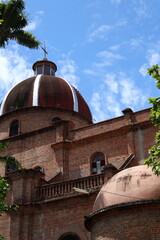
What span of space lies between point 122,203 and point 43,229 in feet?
25.8

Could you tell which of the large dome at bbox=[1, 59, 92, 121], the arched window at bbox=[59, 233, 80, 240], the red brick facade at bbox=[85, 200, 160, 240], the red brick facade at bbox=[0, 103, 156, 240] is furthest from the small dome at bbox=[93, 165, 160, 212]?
the large dome at bbox=[1, 59, 92, 121]

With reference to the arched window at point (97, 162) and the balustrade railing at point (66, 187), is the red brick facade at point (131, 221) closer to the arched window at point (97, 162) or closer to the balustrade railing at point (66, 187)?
the balustrade railing at point (66, 187)

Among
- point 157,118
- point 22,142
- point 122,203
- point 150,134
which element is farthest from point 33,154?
→ point 157,118

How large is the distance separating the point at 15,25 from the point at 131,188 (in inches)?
369

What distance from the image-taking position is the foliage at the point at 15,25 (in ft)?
56.2

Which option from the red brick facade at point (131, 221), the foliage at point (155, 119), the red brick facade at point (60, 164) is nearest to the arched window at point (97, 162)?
the red brick facade at point (60, 164)

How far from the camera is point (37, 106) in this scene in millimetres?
29469

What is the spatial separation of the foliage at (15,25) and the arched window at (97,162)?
801 centimetres

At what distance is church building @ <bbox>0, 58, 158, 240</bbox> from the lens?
18812mm

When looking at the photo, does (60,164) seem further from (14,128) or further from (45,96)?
(45,96)

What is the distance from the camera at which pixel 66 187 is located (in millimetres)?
19438

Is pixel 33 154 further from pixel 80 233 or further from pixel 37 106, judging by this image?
pixel 80 233

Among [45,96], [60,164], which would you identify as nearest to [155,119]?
[60,164]

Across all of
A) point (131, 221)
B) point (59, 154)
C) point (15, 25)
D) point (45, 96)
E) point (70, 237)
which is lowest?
point (131, 221)
